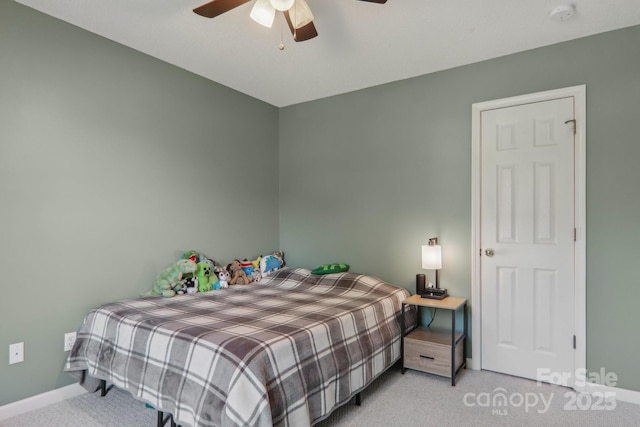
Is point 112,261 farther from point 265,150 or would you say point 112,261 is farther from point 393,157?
point 393,157

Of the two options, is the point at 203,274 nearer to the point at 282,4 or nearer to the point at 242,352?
the point at 242,352

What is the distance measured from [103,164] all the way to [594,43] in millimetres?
3583

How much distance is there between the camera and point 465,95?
3045mm

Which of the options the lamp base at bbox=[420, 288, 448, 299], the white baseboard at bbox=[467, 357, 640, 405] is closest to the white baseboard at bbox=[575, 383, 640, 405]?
the white baseboard at bbox=[467, 357, 640, 405]

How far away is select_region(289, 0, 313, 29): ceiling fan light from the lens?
1918 millimetres

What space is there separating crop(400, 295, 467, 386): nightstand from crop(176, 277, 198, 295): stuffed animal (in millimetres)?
1692

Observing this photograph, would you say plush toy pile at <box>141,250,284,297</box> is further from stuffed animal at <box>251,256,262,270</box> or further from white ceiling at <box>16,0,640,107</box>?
white ceiling at <box>16,0,640,107</box>

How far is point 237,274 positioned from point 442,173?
2050 millimetres

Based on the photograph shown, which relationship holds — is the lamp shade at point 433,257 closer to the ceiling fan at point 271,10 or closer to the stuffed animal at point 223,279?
the stuffed animal at point 223,279

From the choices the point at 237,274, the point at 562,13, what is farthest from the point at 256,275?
the point at 562,13

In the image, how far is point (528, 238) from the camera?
9.09 ft

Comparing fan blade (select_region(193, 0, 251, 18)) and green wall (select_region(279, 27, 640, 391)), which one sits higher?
fan blade (select_region(193, 0, 251, 18))

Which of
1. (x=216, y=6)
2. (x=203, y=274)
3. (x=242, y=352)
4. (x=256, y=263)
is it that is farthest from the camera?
(x=256, y=263)

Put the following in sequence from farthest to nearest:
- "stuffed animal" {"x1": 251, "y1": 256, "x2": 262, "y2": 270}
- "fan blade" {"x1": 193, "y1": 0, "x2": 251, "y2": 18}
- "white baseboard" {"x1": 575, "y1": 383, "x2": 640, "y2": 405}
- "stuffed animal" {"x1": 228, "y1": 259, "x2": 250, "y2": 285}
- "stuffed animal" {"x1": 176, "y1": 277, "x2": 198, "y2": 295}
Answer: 1. "stuffed animal" {"x1": 251, "y1": 256, "x2": 262, "y2": 270}
2. "stuffed animal" {"x1": 228, "y1": 259, "x2": 250, "y2": 285}
3. "stuffed animal" {"x1": 176, "y1": 277, "x2": 198, "y2": 295}
4. "white baseboard" {"x1": 575, "y1": 383, "x2": 640, "y2": 405}
5. "fan blade" {"x1": 193, "y1": 0, "x2": 251, "y2": 18}
